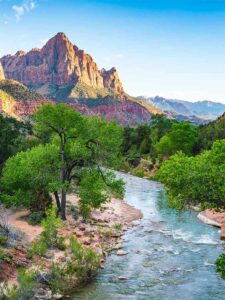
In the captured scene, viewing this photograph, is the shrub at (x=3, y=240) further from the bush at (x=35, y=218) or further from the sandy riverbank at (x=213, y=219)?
the sandy riverbank at (x=213, y=219)

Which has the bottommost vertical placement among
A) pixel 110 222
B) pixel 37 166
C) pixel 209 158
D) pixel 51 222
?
pixel 110 222

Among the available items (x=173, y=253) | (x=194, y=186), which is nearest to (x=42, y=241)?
(x=173, y=253)

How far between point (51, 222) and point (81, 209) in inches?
386

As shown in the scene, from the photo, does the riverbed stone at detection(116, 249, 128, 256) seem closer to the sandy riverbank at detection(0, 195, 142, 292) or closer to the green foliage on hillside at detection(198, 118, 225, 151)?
the sandy riverbank at detection(0, 195, 142, 292)

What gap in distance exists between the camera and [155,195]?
52.6m

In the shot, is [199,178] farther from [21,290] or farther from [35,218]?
[35,218]

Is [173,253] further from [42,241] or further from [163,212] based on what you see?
[163,212]

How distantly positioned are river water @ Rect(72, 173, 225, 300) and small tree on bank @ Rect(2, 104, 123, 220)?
5.31 metres

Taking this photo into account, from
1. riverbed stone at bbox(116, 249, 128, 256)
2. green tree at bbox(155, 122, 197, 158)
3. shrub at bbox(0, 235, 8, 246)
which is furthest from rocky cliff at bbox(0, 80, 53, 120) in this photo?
shrub at bbox(0, 235, 8, 246)

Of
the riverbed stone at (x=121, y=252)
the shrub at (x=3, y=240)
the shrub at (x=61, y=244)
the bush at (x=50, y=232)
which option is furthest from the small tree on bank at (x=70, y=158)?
the shrub at (x=3, y=240)

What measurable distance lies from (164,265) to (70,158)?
11516mm

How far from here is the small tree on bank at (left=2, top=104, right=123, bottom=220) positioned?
3008 centimetres

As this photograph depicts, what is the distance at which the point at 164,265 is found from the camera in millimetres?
24312

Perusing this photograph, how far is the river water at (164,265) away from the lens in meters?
19.9
